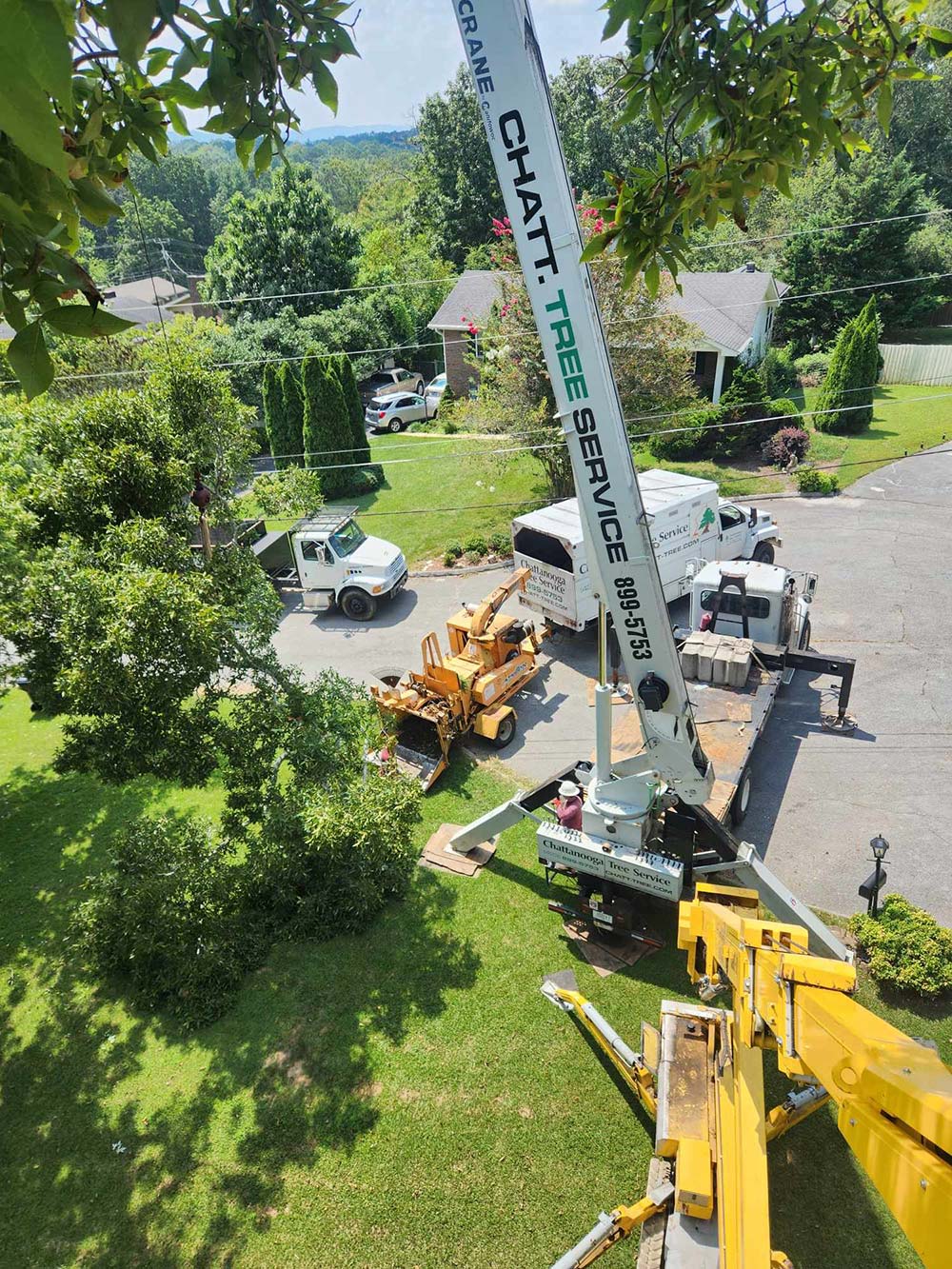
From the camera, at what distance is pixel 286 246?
3083 centimetres

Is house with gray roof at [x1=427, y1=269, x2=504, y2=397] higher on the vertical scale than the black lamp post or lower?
higher

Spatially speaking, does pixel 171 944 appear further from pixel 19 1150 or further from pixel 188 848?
pixel 19 1150

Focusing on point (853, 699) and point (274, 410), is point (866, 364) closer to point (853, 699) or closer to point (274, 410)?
point (853, 699)

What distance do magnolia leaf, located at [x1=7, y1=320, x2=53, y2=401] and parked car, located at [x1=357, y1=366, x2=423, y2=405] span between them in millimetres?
32581

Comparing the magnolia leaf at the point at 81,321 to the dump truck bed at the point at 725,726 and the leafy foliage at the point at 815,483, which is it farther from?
the leafy foliage at the point at 815,483

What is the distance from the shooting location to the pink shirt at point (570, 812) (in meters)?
8.35

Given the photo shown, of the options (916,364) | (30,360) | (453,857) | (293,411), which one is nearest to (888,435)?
(916,364)

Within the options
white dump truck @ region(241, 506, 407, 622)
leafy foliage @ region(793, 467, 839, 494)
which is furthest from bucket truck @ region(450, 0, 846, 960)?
leafy foliage @ region(793, 467, 839, 494)

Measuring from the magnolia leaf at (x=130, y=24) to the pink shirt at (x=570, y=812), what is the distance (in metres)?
7.65

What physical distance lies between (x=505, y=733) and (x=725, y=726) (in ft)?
10.9

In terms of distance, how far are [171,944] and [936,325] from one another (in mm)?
43862

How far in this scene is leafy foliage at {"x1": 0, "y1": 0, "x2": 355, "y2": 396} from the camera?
3.37ft

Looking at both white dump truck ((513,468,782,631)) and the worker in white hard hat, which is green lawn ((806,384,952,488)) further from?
the worker in white hard hat

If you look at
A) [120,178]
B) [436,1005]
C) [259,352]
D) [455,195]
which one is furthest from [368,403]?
[120,178]
